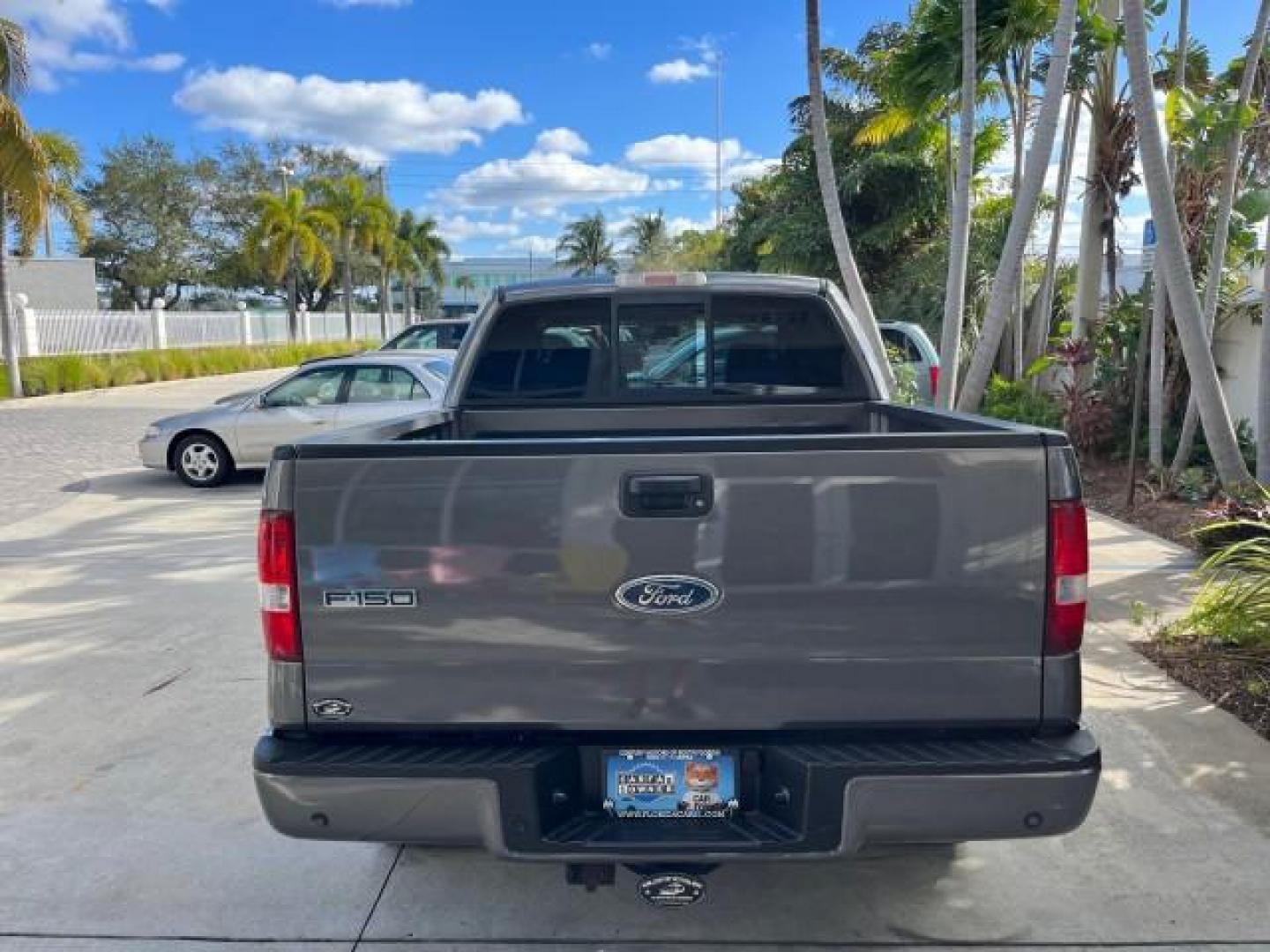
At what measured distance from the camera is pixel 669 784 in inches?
101

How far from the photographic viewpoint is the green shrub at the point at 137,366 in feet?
72.1

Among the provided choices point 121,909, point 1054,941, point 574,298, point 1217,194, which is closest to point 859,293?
point 1217,194

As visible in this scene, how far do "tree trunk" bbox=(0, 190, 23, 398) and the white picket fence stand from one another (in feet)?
7.10

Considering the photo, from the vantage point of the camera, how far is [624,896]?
10.8ft

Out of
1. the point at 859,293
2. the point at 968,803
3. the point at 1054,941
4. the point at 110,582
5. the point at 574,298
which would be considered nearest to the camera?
the point at 968,803

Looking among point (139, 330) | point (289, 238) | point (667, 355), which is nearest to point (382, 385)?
point (667, 355)

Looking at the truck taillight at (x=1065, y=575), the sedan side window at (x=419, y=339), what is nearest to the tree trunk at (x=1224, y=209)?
the truck taillight at (x=1065, y=575)

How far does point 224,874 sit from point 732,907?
1740 millimetres

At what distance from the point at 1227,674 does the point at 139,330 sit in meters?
29.3

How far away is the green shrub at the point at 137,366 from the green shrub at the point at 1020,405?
1526cm

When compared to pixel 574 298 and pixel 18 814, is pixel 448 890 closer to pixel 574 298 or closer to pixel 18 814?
pixel 18 814

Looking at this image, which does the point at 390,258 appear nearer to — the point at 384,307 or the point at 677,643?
the point at 384,307

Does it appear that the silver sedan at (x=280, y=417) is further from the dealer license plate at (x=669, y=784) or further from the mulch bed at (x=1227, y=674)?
the dealer license plate at (x=669, y=784)

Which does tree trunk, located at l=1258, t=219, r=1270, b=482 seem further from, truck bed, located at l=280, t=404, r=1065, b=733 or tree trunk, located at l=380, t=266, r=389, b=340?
tree trunk, located at l=380, t=266, r=389, b=340
